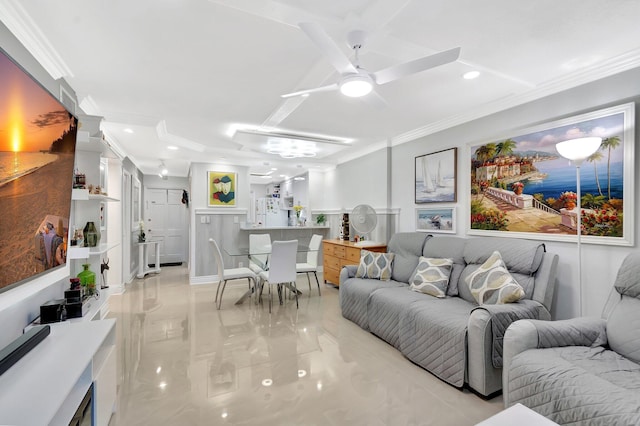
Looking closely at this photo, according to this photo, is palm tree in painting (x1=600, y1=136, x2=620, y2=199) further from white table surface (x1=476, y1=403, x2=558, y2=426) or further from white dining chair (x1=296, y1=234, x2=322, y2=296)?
white dining chair (x1=296, y1=234, x2=322, y2=296)

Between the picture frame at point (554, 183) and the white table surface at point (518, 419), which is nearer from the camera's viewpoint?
the white table surface at point (518, 419)

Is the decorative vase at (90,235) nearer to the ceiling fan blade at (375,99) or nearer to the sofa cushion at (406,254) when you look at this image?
the ceiling fan blade at (375,99)

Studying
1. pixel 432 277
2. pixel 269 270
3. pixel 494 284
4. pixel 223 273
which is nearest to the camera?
pixel 494 284

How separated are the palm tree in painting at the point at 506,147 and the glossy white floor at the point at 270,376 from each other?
7.18 ft

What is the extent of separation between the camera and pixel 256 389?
218 centimetres

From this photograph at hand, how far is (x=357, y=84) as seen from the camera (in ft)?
6.29

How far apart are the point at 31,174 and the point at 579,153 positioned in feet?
11.2

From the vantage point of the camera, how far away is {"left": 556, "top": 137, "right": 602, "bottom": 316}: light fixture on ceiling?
85.7 inches

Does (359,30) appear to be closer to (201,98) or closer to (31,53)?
(201,98)

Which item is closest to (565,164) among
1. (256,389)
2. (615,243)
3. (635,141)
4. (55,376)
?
(635,141)

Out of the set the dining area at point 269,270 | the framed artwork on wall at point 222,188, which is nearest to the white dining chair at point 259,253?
the dining area at point 269,270

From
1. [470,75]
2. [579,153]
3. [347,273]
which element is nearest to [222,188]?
[347,273]

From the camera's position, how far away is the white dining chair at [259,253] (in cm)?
443

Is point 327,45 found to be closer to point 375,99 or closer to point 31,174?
point 375,99
